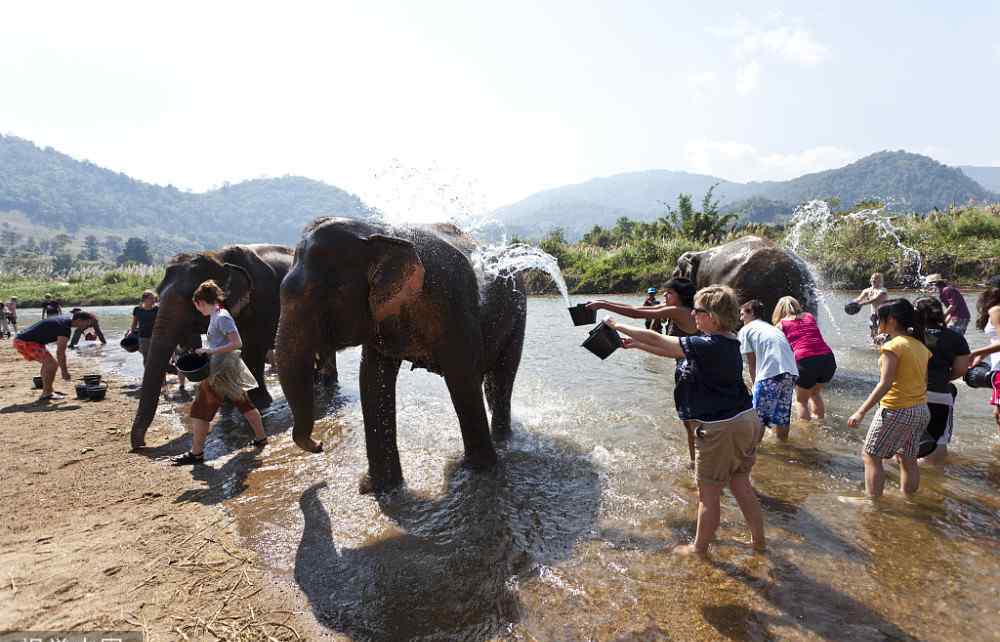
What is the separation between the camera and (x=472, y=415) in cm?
457

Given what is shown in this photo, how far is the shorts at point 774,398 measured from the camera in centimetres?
496

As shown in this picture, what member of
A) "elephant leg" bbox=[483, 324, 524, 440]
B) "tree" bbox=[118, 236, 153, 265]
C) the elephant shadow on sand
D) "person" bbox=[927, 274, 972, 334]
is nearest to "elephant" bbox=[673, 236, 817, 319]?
"person" bbox=[927, 274, 972, 334]

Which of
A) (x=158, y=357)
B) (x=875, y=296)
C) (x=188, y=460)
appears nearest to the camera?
(x=188, y=460)

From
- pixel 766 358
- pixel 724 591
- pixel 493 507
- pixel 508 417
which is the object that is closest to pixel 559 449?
pixel 508 417

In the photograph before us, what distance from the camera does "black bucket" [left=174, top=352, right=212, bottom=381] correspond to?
5.32m

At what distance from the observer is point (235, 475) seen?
5246 mm

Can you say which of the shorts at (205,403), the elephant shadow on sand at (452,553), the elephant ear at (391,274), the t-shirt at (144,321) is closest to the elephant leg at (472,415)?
the elephant shadow on sand at (452,553)

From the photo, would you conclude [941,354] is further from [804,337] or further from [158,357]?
[158,357]

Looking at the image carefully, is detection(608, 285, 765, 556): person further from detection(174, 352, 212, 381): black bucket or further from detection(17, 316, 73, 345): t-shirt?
detection(17, 316, 73, 345): t-shirt

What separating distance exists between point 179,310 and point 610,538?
230 inches

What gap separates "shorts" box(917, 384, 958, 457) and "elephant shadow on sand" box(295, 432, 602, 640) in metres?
2.95

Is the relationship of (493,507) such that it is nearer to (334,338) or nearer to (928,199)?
(334,338)

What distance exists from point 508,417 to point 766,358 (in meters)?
2.75

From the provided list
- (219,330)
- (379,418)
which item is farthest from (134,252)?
(379,418)
